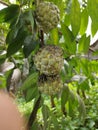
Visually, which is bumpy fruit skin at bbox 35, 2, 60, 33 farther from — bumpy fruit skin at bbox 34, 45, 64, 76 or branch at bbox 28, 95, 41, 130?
branch at bbox 28, 95, 41, 130

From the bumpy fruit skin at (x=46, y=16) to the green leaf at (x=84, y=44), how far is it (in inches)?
11.1

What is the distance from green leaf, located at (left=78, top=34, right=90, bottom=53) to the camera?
1.13 meters

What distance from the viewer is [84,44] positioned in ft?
3.84

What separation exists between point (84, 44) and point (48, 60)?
0.33 metres

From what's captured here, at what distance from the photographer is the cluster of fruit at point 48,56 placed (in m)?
0.85

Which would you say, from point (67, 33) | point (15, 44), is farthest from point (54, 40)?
point (15, 44)

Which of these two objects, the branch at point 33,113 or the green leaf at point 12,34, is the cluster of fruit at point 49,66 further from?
the branch at point 33,113

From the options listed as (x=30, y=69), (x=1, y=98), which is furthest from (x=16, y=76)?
(x=1, y=98)

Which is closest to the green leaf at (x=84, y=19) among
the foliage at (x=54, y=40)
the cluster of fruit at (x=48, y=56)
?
the foliage at (x=54, y=40)

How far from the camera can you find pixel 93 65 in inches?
48.6

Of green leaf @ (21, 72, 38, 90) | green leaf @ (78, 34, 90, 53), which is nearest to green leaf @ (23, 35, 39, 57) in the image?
green leaf @ (21, 72, 38, 90)

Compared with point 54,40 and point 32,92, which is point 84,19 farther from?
point 32,92

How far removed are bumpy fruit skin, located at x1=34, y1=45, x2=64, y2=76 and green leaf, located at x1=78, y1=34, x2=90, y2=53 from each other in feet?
0.84

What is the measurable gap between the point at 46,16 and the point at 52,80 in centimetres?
18
